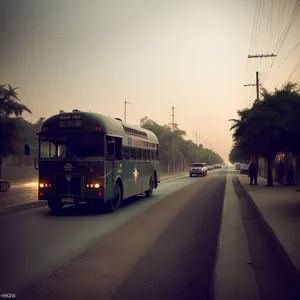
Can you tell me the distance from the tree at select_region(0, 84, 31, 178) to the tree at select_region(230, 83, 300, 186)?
→ 19.4 m

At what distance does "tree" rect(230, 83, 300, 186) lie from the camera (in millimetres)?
23953

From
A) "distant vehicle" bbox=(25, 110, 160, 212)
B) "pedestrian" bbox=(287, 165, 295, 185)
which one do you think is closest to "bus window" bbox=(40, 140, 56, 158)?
"distant vehicle" bbox=(25, 110, 160, 212)

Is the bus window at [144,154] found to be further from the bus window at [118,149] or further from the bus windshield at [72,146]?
the bus windshield at [72,146]

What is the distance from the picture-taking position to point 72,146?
12867mm

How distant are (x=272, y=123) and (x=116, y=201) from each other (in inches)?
547

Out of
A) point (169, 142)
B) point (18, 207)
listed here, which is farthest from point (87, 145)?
point (169, 142)

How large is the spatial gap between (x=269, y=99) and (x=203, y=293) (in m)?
22.2

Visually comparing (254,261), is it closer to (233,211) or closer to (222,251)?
(222,251)

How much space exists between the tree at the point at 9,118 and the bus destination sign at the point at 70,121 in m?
21.4

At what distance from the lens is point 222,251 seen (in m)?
7.43

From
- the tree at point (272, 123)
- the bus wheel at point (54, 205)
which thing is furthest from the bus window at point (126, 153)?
the tree at point (272, 123)

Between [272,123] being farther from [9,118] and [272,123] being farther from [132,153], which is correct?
[9,118]

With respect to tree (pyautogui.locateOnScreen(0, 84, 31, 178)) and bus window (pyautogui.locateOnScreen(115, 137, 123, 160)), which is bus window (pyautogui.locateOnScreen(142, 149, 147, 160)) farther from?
tree (pyautogui.locateOnScreen(0, 84, 31, 178))

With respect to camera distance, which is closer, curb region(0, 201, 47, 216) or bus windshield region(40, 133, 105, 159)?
bus windshield region(40, 133, 105, 159)
